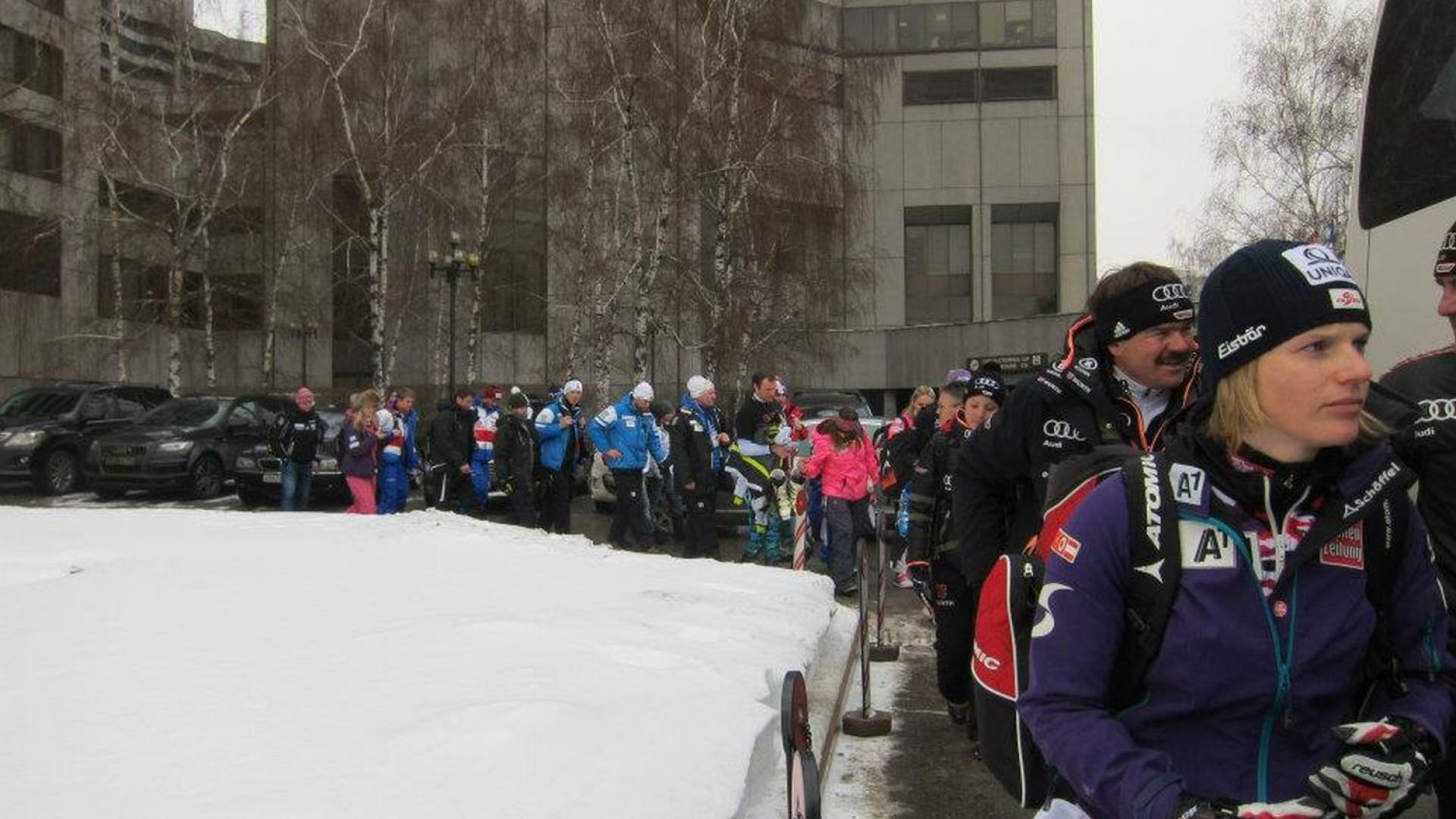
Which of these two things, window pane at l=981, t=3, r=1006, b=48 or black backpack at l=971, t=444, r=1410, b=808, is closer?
black backpack at l=971, t=444, r=1410, b=808

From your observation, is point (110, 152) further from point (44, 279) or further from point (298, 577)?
point (298, 577)

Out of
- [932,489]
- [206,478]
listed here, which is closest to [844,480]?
[932,489]

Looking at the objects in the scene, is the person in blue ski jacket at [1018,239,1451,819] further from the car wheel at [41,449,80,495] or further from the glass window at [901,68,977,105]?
the glass window at [901,68,977,105]

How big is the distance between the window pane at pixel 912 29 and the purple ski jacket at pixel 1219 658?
157ft

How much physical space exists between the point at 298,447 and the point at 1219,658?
1507 cm

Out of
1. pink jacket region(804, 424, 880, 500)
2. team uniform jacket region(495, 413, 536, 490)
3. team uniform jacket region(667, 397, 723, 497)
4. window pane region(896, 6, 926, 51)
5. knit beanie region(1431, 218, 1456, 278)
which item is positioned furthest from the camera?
window pane region(896, 6, 926, 51)

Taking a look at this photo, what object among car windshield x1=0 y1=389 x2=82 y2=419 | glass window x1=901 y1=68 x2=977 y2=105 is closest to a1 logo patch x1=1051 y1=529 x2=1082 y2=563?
car windshield x1=0 y1=389 x2=82 y2=419

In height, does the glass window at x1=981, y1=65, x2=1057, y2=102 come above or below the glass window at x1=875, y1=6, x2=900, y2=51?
below

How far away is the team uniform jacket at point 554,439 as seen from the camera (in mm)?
14219

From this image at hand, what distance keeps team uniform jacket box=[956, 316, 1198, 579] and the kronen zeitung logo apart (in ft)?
5.37

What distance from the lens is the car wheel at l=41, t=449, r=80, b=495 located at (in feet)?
65.0

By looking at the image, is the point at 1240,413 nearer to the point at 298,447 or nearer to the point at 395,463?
the point at 395,463

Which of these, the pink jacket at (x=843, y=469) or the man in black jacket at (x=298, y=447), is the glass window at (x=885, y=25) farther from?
the pink jacket at (x=843, y=469)

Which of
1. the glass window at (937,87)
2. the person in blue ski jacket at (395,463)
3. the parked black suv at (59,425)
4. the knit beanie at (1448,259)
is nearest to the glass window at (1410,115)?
the knit beanie at (1448,259)
